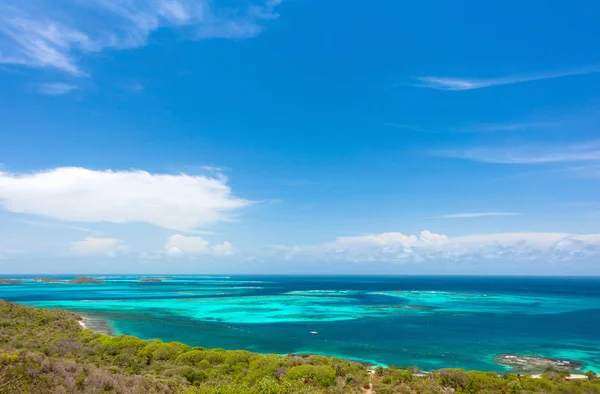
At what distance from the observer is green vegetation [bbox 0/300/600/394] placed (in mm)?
16797

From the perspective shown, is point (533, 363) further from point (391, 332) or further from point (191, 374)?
point (191, 374)

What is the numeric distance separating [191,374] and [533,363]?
34469 millimetres

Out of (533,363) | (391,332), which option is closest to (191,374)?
(533,363)

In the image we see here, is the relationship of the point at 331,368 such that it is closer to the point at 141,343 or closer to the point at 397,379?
the point at 397,379

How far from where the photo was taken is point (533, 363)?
36031 millimetres

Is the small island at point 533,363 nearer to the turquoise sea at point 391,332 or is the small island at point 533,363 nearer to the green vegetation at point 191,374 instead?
the turquoise sea at point 391,332

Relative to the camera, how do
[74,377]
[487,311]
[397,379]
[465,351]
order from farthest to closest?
[487,311]
[465,351]
[397,379]
[74,377]

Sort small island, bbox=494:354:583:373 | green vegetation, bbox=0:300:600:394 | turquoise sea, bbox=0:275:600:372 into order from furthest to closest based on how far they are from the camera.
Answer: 1. turquoise sea, bbox=0:275:600:372
2. small island, bbox=494:354:583:373
3. green vegetation, bbox=0:300:600:394

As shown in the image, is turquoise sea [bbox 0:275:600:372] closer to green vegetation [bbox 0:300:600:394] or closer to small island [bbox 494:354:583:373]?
small island [bbox 494:354:583:373]

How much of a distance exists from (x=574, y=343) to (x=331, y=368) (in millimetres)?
41397

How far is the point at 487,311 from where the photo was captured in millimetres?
77938

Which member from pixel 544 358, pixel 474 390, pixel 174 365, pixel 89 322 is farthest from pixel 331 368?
pixel 89 322

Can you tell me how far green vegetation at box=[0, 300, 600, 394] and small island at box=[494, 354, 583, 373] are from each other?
3794 millimetres

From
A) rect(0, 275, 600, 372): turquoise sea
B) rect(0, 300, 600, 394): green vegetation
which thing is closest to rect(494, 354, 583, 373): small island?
rect(0, 275, 600, 372): turquoise sea
